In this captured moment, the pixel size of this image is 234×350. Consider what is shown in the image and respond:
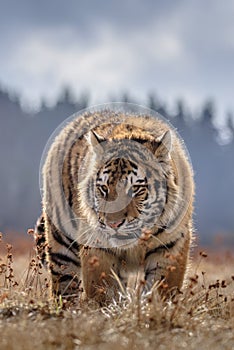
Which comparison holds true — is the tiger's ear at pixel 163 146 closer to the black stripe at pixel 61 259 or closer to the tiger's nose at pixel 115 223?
the tiger's nose at pixel 115 223

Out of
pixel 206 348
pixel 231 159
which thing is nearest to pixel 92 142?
pixel 206 348

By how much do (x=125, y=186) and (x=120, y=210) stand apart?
0.23 meters

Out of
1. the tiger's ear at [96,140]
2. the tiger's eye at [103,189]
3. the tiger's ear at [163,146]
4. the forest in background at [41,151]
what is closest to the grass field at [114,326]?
the tiger's eye at [103,189]

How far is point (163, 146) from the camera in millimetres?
6102

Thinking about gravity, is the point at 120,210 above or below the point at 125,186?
below

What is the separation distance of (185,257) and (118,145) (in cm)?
115

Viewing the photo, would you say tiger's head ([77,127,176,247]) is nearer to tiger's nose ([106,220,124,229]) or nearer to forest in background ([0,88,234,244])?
tiger's nose ([106,220,124,229])

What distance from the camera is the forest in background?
186 feet

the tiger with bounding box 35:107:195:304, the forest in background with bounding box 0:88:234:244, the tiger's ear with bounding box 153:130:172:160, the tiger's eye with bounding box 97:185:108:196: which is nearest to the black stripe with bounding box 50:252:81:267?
the tiger with bounding box 35:107:195:304

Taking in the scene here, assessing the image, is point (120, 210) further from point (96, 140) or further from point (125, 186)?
point (96, 140)

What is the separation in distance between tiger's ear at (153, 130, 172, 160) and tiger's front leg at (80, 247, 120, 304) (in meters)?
0.95

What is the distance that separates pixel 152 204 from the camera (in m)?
5.98

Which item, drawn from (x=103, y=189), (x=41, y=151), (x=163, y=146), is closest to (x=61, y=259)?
(x=103, y=189)

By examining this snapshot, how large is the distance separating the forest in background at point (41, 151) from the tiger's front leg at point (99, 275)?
146ft
